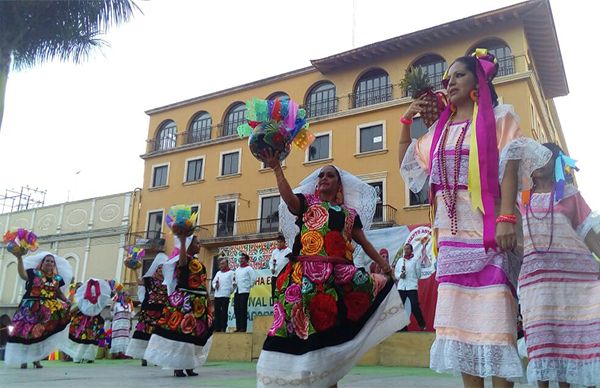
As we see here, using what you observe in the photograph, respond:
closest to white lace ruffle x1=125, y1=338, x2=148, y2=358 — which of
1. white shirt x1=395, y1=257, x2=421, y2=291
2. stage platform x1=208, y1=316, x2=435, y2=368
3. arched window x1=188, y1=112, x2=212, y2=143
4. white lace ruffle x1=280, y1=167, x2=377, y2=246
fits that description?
stage platform x1=208, y1=316, x2=435, y2=368

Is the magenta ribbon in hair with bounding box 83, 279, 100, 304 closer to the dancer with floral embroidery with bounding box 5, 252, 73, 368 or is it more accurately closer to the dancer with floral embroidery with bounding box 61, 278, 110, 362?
the dancer with floral embroidery with bounding box 61, 278, 110, 362

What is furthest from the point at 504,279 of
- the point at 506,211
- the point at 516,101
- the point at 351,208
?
the point at 516,101

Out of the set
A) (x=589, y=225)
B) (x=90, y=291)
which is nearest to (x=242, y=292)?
(x=90, y=291)

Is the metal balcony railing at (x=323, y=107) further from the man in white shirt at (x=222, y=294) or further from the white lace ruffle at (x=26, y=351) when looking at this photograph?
the white lace ruffle at (x=26, y=351)

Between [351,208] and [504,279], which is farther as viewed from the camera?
[351,208]

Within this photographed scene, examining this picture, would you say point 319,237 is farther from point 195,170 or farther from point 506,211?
point 195,170

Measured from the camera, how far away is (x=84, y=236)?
1266 inches

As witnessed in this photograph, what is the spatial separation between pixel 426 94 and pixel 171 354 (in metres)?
4.43

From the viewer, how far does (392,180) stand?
77.2ft

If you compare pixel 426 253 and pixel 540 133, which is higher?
pixel 540 133

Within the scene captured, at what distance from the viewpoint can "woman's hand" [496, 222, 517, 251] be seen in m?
2.56

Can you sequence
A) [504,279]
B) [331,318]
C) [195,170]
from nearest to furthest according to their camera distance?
[504,279], [331,318], [195,170]

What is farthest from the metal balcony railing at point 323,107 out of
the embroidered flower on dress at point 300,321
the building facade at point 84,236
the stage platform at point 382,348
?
the embroidered flower on dress at point 300,321

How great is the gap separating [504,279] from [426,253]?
35.6ft
